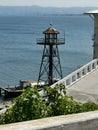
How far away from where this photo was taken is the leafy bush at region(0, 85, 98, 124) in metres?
8.16

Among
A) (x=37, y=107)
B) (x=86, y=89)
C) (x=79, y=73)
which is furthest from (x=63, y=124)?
(x=79, y=73)

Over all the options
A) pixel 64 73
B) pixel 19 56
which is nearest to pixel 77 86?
pixel 64 73

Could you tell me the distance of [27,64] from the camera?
308ft

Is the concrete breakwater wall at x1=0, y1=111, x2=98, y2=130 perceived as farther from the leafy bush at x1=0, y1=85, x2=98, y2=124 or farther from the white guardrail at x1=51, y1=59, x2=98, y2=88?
the white guardrail at x1=51, y1=59, x2=98, y2=88

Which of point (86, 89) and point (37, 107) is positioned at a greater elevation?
point (37, 107)

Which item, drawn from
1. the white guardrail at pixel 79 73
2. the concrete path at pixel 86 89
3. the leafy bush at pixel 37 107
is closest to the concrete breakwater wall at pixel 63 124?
the leafy bush at pixel 37 107

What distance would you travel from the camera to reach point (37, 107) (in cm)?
830

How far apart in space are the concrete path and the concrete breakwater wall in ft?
39.6

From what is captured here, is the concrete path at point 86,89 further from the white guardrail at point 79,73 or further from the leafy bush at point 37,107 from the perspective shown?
the leafy bush at point 37,107

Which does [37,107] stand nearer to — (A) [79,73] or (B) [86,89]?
(B) [86,89]

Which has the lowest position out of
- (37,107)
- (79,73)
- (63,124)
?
(79,73)

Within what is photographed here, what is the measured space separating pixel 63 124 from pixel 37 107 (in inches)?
107

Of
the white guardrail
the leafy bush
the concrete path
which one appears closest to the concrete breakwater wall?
the leafy bush

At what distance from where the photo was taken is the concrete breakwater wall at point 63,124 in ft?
17.8
